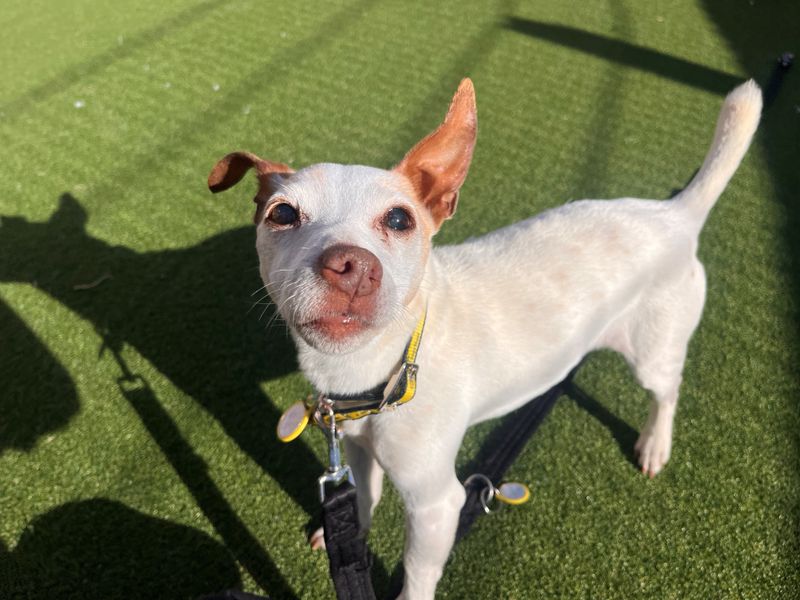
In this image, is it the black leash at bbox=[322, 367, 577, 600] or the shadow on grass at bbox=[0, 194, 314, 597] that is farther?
the shadow on grass at bbox=[0, 194, 314, 597]

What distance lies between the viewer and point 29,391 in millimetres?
2291

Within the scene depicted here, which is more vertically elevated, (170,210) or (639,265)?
(639,265)

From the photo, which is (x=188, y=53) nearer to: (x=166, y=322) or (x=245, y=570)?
(x=166, y=322)

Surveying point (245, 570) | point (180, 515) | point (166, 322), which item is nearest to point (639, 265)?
point (245, 570)

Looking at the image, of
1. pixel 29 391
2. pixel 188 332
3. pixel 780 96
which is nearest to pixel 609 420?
pixel 188 332

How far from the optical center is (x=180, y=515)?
1966mm

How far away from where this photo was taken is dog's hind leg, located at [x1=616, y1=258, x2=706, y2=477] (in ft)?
6.06

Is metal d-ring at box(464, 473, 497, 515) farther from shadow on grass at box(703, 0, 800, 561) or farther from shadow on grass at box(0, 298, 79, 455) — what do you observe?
shadow on grass at box(0, 298, 79, 455)

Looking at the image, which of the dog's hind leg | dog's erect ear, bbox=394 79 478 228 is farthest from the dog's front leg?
→ the dog's hind leg

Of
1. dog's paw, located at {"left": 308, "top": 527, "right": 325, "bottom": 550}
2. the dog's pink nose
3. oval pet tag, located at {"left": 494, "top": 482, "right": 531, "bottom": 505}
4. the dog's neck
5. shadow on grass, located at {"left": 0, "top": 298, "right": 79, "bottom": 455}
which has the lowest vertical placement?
shadow on grass, located at {"left": 0, "top": 298, "right": 79, "bottom": 455}

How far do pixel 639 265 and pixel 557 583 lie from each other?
3.66 ft

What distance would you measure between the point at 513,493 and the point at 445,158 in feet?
4.23

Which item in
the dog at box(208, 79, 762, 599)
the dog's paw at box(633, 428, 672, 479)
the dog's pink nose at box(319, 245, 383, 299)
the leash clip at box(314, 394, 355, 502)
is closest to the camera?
the dog's pink nose at box(319, 245, 383, 299)

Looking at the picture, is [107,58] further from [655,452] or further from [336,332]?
[655,452]
